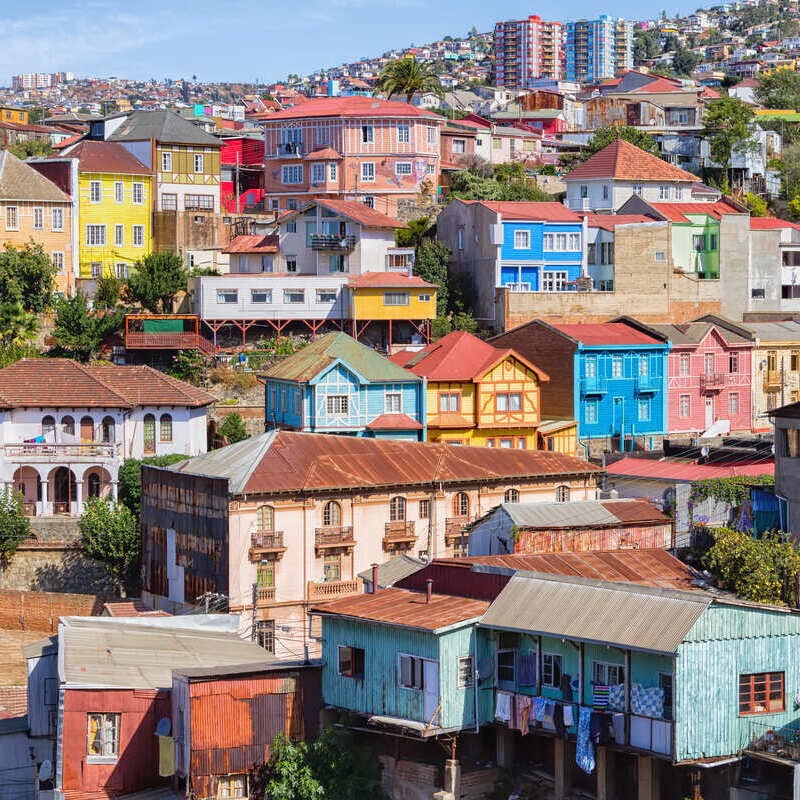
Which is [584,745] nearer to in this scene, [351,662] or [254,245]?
[351,662]

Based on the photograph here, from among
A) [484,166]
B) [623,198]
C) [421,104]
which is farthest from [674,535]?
[421,104]

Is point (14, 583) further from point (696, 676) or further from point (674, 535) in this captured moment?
point (696, 676)

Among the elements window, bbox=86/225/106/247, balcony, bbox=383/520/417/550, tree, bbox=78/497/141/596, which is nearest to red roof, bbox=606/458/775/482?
balcony, bbox=383/520/417/550

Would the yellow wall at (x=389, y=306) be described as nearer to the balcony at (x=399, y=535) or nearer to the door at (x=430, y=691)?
the balcony at (x=399, y=535)

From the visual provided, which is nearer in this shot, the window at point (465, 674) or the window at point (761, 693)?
the window at point (761, 693)

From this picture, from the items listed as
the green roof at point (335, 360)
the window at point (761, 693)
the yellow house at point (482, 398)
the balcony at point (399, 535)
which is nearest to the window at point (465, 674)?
the window at point (761, 693)

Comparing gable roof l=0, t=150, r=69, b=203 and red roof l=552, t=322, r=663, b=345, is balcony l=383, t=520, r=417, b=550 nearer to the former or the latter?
red roof l=552, t=322, r=663, b=345

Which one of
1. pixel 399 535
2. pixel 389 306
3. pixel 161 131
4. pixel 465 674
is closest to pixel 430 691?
pixel 465 674
